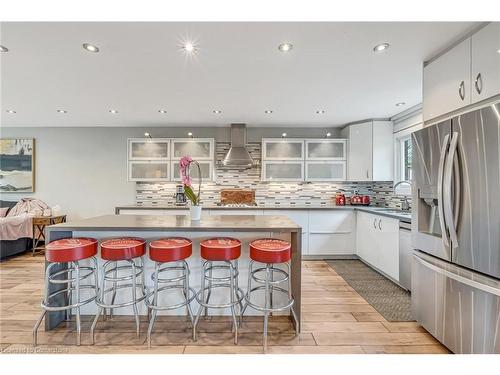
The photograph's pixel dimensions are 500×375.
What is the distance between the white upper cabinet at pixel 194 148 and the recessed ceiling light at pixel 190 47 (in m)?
2.36

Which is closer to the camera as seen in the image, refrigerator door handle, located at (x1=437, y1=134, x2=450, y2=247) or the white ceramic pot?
refrigerator door handle, located at (x1=437, y1=134, x2=450, y2=247)

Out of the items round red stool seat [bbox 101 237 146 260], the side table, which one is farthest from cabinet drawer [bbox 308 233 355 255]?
the side table

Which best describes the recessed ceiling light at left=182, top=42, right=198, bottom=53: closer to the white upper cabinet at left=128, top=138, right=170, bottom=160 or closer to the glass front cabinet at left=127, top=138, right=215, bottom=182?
the glass front cabinet at left=127, top=138, right=215, bottom=182

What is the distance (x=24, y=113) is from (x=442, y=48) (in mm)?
5576

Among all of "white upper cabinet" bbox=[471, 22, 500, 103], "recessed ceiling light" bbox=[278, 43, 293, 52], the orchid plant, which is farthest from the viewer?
the orchid plant

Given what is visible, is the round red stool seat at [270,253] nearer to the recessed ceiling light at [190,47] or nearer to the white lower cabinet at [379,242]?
the recessed ceiling light at [190,47]

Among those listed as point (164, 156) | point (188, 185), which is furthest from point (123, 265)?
point (164, 156)

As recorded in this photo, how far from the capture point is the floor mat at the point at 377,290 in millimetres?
2375

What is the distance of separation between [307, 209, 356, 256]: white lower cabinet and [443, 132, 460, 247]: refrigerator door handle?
7.81 ft

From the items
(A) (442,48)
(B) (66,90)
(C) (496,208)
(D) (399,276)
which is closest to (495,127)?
(C) (496,208)

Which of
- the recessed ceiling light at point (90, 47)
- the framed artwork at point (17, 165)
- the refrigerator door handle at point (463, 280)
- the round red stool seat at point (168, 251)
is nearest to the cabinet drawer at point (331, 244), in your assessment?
the refrigerator door handle at point (463, 280)

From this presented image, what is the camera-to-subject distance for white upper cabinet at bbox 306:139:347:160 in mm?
4406

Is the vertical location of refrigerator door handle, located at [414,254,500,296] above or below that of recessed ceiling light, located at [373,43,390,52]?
below

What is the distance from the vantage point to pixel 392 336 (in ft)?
6.51
